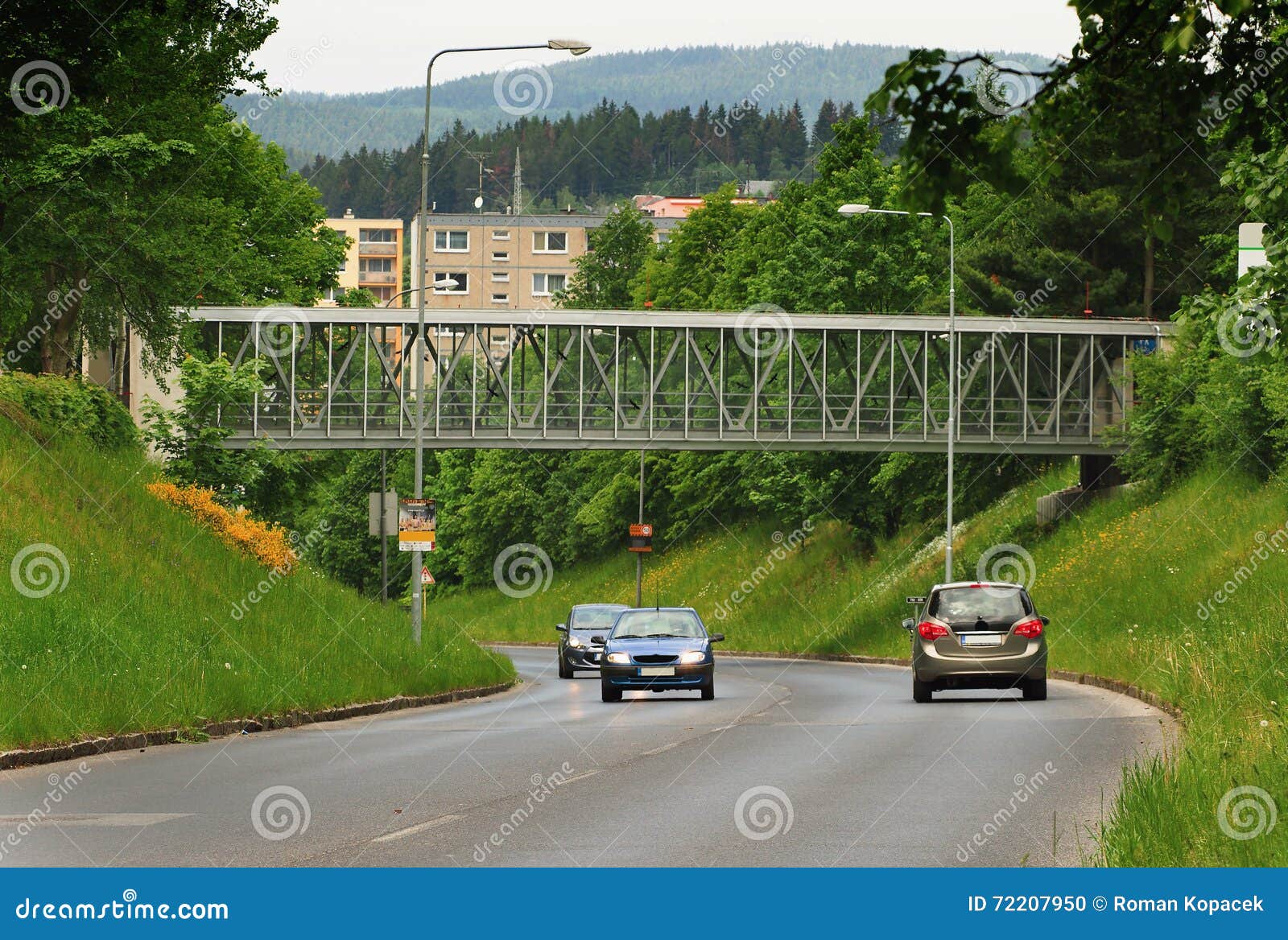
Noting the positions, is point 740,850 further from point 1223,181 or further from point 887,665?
point 887,665

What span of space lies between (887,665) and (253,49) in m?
20.9

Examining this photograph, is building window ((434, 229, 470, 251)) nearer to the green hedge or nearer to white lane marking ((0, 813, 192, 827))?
the green hedge

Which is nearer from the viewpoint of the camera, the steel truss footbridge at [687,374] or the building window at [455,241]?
the steel truss footbridge at [687,374]

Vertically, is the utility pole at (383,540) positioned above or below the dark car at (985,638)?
below

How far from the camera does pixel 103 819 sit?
12688mm

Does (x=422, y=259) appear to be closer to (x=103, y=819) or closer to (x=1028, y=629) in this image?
(x=1028, y=629)

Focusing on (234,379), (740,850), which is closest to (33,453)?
(234,379)

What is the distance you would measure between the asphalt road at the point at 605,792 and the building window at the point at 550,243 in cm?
14492

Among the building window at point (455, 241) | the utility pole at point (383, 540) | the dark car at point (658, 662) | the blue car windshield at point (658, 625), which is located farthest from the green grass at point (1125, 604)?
the building window at point (455, 241)

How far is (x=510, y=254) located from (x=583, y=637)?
128 metres

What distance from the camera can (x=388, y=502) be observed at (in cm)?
3766

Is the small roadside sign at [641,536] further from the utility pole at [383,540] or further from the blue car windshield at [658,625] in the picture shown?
the blue car windshield at [658,625]

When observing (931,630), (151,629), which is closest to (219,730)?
(151,629)

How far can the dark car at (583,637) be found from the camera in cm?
4181
